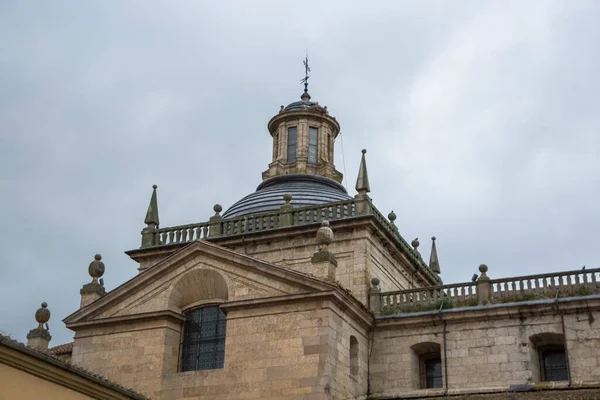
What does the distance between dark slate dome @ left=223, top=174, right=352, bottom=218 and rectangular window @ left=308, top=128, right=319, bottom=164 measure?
1727mm

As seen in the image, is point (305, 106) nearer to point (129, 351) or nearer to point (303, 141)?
point (303, 141)

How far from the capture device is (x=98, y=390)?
19141mm

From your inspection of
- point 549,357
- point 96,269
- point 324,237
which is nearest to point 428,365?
point 549,357

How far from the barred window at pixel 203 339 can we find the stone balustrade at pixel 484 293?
577 centimetres

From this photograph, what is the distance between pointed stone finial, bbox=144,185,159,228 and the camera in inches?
1462

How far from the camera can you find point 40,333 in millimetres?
30453

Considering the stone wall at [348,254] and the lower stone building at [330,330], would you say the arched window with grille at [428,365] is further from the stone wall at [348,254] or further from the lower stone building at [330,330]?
the stone wall at [348,254]

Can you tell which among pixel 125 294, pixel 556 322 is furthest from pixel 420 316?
pixel 125 294

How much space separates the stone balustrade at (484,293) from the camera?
2895cm

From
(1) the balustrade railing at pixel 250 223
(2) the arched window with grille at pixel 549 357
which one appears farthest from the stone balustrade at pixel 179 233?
(2) the arched window with grille at pixel 549 357

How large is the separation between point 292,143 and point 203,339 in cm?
1545

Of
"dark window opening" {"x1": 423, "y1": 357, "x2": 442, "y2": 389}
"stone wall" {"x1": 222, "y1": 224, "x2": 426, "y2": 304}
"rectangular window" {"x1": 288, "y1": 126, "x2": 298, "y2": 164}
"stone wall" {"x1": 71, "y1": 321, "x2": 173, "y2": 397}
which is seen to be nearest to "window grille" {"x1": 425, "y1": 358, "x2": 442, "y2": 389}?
"dark window opening" {"x1": 423, "y1": 357, "x2": 442, "y2": 389}

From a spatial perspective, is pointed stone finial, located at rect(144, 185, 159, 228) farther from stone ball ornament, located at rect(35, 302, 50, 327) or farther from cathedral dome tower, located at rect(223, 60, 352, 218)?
stone ball ornament, located at rect(35, 302, 50, 327)

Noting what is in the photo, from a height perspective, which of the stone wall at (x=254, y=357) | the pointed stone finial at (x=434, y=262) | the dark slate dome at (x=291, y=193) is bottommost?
the stone wall at (x=254, y=357)
